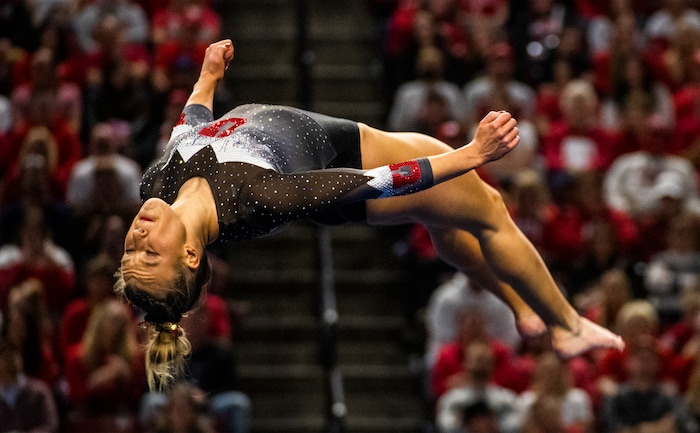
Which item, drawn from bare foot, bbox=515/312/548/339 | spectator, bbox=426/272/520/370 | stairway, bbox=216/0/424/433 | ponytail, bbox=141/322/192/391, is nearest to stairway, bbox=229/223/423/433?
stairway, bbox=216/0/424/433

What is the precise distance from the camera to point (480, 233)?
467cm

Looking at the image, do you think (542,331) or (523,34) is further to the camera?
(523,34)

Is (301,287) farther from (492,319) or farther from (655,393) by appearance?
(655,393)

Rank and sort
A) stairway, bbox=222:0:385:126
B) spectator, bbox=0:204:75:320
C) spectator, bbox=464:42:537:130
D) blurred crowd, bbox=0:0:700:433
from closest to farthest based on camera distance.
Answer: blurred crowd, bbox=0:0:700:433 → spectator, bbox=0:204:75:320 → spectator, bbox=464:42:537:130 → stairway, bbox=222:0:385:126

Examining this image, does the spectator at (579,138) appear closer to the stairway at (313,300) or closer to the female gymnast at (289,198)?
the stairway at (313,300)

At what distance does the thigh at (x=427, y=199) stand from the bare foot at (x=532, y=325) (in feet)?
1.77

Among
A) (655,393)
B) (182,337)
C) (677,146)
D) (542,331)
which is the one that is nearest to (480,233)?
(542,331)

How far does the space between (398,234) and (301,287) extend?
31.4 inches

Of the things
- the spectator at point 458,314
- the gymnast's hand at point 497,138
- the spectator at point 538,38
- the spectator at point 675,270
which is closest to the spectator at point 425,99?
the spectator at point 538,38

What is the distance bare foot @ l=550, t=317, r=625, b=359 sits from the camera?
4.86 m

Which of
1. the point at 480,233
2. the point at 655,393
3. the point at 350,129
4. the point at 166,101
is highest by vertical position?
the point at 166,101

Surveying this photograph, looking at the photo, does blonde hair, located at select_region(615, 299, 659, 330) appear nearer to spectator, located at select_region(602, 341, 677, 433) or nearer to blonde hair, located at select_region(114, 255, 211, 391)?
spectator, located at select_region(602, 341, 677, 433)

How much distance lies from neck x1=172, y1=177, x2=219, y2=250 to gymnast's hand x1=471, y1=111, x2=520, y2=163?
91 cm

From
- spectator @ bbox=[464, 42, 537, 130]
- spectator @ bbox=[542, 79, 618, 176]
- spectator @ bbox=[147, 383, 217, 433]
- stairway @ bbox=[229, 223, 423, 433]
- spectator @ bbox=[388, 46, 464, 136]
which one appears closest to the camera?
spectator @ bbox=[147, 383, 217, 433]
